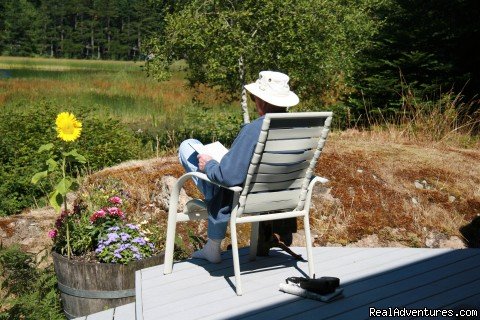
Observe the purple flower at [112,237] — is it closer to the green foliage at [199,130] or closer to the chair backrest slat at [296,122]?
the chair backrest slat at [296,122]

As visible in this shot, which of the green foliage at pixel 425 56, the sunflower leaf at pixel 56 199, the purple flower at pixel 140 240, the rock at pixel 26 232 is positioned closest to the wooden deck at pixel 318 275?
the purple flower at pixel 140 240

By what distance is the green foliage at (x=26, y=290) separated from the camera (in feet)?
14.8

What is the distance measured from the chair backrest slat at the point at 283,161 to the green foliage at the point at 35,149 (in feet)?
17.2

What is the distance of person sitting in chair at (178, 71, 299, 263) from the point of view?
356 centimetres

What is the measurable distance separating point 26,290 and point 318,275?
7.80ft

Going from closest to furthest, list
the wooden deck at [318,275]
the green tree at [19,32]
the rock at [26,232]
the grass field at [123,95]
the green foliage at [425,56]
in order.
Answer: the wooden deck at [318,275] → the rock at [26,232] → the green foliage at [425,56] → the grass field at [123,95] → the green tree at [19,32]

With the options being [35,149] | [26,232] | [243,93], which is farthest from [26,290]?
[243,93]

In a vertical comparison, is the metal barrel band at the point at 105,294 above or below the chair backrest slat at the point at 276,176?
below

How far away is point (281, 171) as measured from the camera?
3.64m

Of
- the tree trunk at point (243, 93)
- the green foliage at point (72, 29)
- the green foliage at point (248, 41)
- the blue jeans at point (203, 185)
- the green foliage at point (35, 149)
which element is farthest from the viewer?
the green foliage at point (72, 29)

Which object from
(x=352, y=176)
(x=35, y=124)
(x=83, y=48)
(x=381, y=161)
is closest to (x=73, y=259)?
(x=352, y=176)

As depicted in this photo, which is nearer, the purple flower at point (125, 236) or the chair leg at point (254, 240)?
the chair leg at point (254, 240)

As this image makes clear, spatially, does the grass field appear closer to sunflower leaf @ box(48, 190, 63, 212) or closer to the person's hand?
sunflower leaf @ box(48, 190, 63, 212)

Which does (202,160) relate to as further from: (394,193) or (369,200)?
(394,193)
